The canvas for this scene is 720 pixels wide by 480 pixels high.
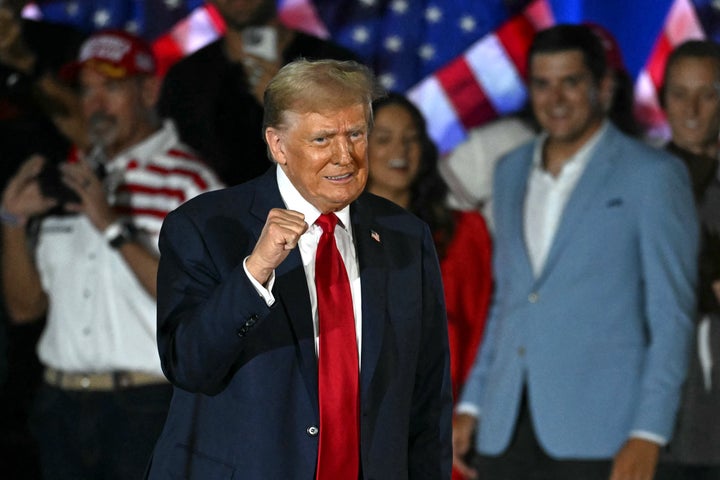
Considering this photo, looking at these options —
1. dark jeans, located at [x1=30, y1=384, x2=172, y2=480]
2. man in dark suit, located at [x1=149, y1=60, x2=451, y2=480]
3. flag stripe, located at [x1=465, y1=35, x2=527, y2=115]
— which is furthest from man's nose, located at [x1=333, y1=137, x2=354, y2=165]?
flag stripe, located at [x1=465, y1=35, x2=527, y2=115]

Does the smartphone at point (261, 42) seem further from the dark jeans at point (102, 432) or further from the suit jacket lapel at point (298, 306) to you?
the suit jacket lapel at point (298, 306)

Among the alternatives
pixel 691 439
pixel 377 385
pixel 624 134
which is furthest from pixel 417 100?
pixel 377 385

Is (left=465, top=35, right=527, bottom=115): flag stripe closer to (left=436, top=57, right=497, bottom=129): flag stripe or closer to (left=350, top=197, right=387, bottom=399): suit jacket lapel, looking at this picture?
(left=436, top=57, right=497, bottom=129): flag stripe

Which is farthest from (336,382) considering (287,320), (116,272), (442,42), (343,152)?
(442,42)

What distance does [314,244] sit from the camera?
2227 mm

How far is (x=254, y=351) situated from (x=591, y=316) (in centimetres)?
199

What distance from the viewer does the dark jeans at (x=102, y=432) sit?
396cm

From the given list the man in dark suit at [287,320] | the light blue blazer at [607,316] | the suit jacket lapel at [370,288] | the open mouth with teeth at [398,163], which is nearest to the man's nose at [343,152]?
the man in dark suit at [287,320]

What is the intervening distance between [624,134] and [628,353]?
2.46 ft

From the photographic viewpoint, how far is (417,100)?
4.59 metres

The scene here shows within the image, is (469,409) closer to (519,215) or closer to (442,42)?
(519,215)

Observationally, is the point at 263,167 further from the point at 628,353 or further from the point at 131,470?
the point at 628,353

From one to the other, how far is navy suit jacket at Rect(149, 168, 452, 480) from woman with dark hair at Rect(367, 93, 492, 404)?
199 centimetres

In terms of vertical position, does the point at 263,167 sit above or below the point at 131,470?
above
